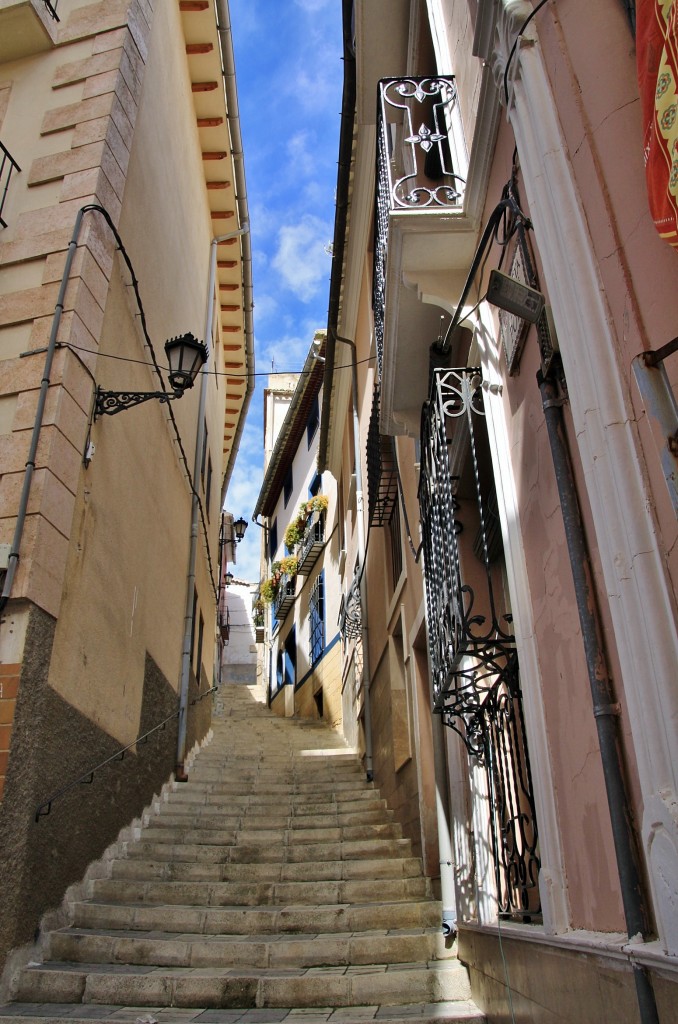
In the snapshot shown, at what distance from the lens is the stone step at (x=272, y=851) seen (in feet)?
23.7

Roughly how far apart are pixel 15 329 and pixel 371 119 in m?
4.89

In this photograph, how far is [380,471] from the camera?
380 inches

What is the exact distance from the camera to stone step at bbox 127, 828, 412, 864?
23.7ft

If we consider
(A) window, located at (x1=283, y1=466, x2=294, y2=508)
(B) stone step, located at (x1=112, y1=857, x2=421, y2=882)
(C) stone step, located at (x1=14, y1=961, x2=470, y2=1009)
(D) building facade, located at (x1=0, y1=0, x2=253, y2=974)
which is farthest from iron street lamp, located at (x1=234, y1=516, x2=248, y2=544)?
(C) stone step, located at (x1=14, y1=961, x2=470, y2=1009)

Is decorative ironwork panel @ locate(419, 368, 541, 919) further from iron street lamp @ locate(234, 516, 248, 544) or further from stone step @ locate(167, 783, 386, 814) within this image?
iron street lamp @ locate(234, 516, 248, 544)

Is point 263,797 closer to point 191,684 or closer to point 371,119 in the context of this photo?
point 191,684

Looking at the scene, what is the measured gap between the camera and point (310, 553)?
19.9 metres

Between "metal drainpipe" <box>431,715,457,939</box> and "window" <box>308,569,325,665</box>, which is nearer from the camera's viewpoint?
"metal drainpipe" <box>431,715,457,939</box>

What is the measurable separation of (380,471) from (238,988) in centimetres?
611

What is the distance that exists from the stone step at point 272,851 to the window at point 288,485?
1841cm

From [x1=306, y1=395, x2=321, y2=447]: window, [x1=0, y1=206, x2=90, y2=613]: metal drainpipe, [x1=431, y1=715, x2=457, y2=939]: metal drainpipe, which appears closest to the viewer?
[x1=0, y1=206, x2=90, y2=613]: metal drainpipe

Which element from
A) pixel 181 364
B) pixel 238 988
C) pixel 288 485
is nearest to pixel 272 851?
pixel 238 988

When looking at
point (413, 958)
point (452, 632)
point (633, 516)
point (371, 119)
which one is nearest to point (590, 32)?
point (633, 516)

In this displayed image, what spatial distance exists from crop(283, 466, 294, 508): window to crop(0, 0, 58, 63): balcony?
58.8 feet
